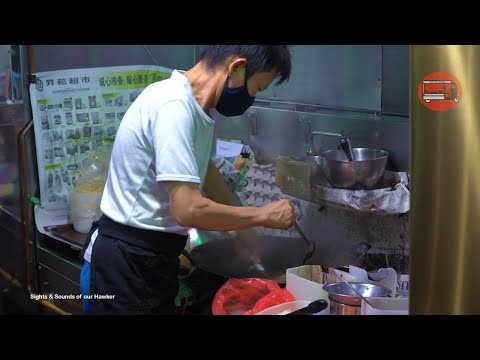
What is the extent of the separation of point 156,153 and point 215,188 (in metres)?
0.54

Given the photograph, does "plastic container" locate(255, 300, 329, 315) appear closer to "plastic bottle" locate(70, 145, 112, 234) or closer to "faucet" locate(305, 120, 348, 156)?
"faucet" locate(305, 120, 348, 156)

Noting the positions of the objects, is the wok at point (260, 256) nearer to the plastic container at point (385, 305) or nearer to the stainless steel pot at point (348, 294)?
the stainless steel pot at point (348, 294)

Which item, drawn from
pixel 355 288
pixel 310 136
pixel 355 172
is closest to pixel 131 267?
pixel 355 288

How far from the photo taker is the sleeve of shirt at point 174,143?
5.60 ft

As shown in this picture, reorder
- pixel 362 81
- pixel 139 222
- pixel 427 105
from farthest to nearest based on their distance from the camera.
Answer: pixel 362 81
pixel 139 222
pixel 427 105

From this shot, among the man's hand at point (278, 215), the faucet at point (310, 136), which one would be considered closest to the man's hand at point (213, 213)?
the man's hand at point (278, 215)

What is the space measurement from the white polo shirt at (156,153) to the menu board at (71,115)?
0.97 metres

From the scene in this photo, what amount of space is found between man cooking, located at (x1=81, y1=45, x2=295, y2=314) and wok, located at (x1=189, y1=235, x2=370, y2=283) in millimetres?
306

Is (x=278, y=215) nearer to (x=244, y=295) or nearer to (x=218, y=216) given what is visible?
(x=218, y=216)

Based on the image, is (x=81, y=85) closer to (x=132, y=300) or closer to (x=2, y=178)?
(x=2, y=178)

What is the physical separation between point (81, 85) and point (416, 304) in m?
1.66

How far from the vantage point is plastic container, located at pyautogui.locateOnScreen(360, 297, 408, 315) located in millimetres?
1880
